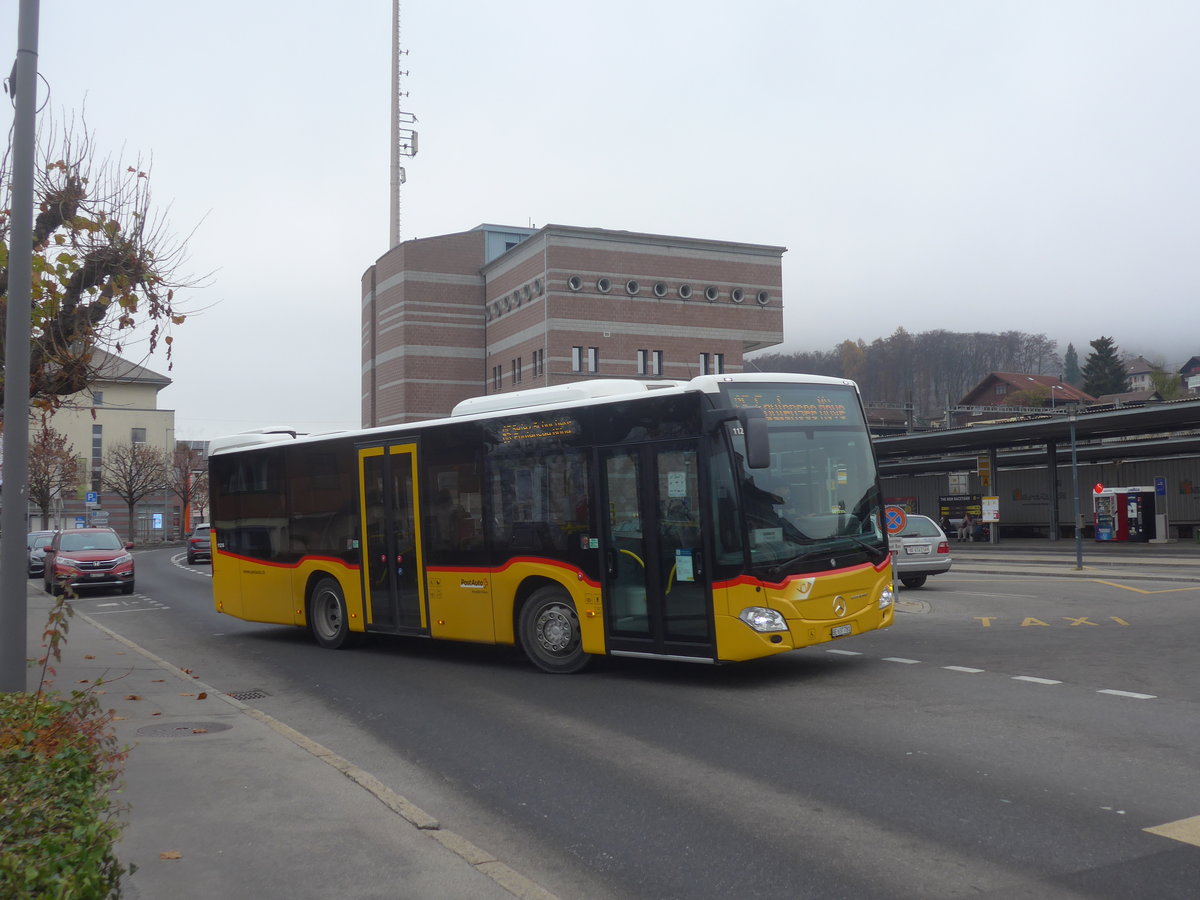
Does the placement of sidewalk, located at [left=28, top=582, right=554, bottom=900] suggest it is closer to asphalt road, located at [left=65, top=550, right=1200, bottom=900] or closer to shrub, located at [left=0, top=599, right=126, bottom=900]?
asphalt road, located at [left=65, top=550, right=1200, bottom=900]

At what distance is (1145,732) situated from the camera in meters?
7.85

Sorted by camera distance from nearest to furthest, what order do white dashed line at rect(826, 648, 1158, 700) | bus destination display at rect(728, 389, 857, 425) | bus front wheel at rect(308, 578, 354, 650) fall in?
white dashed line at rect(826, 648, 1158, 700) → bus destination display at rect(728, 389, 857, 425) → bus front wheel at rect(308, 578, 354, 650)

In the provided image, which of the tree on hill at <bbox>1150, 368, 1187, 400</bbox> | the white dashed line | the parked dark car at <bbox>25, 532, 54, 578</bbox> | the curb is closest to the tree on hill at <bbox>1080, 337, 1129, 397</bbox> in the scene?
the tree on hill at <bbox>1150, 368, 1187, 400</bbox>

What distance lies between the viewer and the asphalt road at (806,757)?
520 centimetres

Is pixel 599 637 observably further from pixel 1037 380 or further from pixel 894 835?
pixel 1037 380

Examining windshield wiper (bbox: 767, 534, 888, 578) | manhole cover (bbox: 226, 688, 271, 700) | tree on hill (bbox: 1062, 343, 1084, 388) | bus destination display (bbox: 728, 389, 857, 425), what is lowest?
manhole cover (bbox: 226, 688, 271, 700)

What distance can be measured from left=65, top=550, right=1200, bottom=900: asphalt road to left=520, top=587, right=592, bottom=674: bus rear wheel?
0.32 m

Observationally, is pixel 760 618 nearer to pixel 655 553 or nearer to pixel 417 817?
pixel 655 553

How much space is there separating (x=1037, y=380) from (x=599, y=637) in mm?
104430

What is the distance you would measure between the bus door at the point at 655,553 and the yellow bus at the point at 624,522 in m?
0.02

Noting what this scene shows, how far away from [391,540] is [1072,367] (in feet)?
514

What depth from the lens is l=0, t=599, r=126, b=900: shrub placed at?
3.19 meters

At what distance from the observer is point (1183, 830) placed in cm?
552

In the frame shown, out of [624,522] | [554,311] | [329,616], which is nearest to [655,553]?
[624,522]
